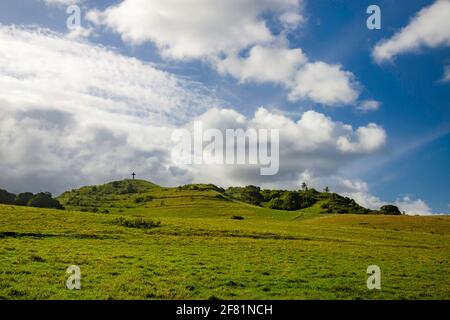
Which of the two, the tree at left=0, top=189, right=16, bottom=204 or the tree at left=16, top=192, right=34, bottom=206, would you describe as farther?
the tree at left=0, top=189, right=16, bottom=204

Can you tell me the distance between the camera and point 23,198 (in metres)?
159

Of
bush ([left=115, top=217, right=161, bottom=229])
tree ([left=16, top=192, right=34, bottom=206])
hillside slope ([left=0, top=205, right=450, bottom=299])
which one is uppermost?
tree ([left=16, top=192, right=34, bottom=206])

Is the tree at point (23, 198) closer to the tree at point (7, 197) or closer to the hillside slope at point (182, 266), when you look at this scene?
→ the tree at point (7, 197)

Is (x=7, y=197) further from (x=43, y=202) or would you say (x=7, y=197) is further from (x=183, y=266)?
(x=183, y=266)

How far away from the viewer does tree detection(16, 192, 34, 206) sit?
6014 inches

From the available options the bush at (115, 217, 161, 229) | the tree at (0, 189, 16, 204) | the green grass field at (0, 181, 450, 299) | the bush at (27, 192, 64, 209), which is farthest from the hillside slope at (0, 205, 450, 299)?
the tree at (0, 189, 16, 204)

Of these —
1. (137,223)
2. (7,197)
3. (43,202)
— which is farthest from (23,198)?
(137,223)

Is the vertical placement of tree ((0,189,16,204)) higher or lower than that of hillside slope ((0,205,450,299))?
higher

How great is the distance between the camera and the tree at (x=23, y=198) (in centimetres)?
15275

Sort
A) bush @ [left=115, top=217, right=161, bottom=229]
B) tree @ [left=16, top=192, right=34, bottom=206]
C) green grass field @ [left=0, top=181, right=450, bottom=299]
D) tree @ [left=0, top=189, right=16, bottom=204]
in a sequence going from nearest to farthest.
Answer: green grass field @ [left=0, top=181, right=450, bottom=299], bush @ [left=115, top=217, right=161, bottom=229], tree @ [left=16, top=192, right=34, bottom=206], tree @ [left=0, top=189, right=16, bottom=204]

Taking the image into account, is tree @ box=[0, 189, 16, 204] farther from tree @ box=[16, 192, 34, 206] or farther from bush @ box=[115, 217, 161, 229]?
bush @ box=[115, 217, 161, 229]
